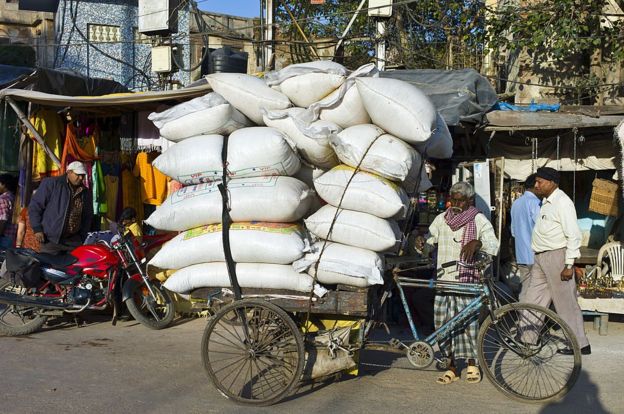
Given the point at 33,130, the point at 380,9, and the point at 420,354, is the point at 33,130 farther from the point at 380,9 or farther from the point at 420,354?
the point at 380,9

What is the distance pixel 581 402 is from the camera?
16.2 feet

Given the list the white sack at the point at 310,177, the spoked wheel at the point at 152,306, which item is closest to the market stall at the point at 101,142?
the spoked wheel at the point at 152,306

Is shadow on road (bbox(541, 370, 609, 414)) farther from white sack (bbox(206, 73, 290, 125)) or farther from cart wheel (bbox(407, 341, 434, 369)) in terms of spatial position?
white sack (bbox(206, 73, 290, 125))

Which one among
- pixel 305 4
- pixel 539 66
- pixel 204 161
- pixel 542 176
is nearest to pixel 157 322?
pixel 204 161

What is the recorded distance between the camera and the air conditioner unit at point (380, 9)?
1155 centimetres

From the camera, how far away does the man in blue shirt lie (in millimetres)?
7531

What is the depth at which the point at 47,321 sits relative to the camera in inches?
298

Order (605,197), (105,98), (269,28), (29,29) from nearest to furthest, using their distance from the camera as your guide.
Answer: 1. (105,98)
2. (605,197)
3. (269,28)
4. (29,29)

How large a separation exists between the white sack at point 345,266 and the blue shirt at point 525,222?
3.42 m

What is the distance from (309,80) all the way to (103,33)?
1710 centimetres

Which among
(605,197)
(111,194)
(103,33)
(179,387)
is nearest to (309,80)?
(179,387)

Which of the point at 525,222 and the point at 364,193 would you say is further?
the point at 525,222

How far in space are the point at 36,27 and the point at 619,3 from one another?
16641 mm

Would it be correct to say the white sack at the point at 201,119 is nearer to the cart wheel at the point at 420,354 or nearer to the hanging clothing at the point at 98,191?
the cart wheel at the point at 420,354
